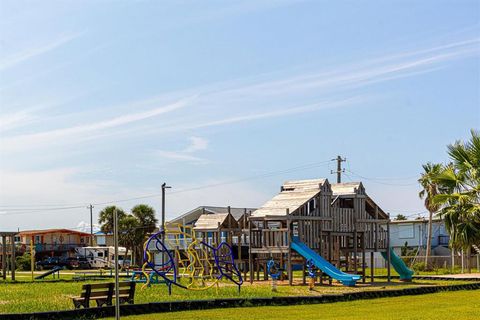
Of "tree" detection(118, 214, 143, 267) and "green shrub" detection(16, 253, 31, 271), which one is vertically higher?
"tree" detection(118, 214, 143, 267)

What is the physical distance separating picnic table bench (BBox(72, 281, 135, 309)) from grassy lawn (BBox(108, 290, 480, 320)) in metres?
1.58

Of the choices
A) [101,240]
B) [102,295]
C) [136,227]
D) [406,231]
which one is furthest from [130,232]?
[102,295]

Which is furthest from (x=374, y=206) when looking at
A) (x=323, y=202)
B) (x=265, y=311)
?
(x=265, y=311)

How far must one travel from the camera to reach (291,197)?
37.5 metres

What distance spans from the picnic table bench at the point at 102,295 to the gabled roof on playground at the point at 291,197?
1428 centimetres

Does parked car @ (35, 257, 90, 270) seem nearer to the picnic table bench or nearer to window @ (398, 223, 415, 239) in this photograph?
window @ (398, 223, 415, 239)

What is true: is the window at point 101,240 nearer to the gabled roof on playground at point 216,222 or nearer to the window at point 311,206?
the gabled roof on playground at point 216,222

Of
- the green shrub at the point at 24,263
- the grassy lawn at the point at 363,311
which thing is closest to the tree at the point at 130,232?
the green shrub at the point at 24,263

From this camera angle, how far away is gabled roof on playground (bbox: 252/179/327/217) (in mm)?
36219

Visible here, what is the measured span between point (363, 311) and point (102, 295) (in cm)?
698

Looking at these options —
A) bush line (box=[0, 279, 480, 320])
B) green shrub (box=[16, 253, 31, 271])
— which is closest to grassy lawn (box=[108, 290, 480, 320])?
bush line (box=[0, 279, 480, 320])

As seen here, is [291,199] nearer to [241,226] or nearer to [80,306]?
[241,226]

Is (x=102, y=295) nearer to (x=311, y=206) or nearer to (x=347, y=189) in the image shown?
(x=311, y=206)

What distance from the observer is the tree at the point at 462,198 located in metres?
32.8
